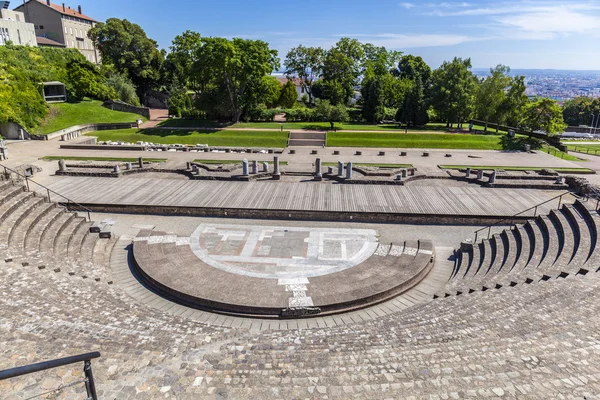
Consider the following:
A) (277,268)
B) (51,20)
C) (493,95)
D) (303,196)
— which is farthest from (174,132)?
(51,20)

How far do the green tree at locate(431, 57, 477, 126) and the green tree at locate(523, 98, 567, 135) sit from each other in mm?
7038

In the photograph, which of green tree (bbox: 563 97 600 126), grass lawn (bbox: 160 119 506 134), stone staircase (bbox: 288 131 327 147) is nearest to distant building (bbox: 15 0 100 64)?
grass lawn (bbox: 160 119 506 134)

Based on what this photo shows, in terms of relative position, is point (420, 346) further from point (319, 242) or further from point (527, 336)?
point (319, 242)

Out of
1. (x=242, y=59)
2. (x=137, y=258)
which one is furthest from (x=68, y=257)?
(x=242, y=59)

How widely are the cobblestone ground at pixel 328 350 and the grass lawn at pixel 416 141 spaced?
107ft

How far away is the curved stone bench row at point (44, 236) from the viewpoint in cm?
1484

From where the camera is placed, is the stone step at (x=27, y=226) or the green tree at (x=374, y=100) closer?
the stone step at (x=27, y=226)

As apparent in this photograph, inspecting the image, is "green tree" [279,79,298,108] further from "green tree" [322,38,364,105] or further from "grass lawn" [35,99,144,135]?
"grass lawn" [35,99,144,135]

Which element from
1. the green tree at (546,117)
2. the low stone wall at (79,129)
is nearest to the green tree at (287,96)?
the low stone wall at (79,129)

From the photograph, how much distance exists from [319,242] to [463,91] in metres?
39.7

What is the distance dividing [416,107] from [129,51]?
49.9m

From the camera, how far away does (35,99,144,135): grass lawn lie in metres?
47.0

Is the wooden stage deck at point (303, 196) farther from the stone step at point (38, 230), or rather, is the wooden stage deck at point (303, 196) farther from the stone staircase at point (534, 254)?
the stone staircase at point (534, 254)

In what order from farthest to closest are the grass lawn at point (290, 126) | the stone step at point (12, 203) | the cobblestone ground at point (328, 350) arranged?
1. the grass lawn at point (290, 126)
2. the stone step at point (12, 203)
3. the cobblestone ground at point (328, 350)
